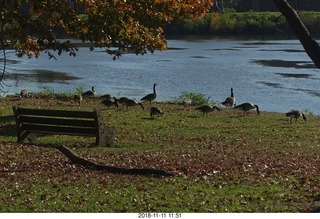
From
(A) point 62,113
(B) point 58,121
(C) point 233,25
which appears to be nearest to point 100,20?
(A) point 62,113

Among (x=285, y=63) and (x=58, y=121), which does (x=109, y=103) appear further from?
(x=285, y=63)

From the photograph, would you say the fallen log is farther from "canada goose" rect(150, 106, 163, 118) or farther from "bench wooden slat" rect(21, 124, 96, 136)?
"canada goose" rect(150, 106, 163, 118)

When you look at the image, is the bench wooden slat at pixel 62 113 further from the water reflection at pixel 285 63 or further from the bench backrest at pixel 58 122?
the water reflection at pixel 285 63

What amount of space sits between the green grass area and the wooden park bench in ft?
1.47

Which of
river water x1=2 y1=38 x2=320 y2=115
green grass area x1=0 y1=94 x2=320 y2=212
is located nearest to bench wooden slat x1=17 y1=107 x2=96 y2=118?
green grass area x1=0 y1=94 x2=320 y2=212

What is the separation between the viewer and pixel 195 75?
2375 inches

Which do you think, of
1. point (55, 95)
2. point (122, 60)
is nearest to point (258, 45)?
point (122, 60)

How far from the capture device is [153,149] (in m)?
20.1

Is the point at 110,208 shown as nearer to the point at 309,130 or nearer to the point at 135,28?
the point at 135,28

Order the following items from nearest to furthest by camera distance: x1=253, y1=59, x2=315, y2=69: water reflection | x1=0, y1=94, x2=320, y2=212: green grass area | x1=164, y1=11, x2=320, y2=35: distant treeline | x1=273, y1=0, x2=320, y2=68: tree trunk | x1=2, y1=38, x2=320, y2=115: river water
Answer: x1=0, y1=94, x2=320, y2=212: green grass area
x1=273, y1=0, x2=320, y2=68: tree trunk
x1=2, y1=38, x2=320, y2=115: river water
x1=253, y1=59, x2=315, y2=69: water reflection
x1=164, y1=11, x2=320, y2=35: distant treeline

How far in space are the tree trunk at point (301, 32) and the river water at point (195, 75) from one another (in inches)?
1039

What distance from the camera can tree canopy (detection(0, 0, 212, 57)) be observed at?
1798 cm

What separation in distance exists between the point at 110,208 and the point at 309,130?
54.7 feet

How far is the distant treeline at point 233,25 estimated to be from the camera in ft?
334
